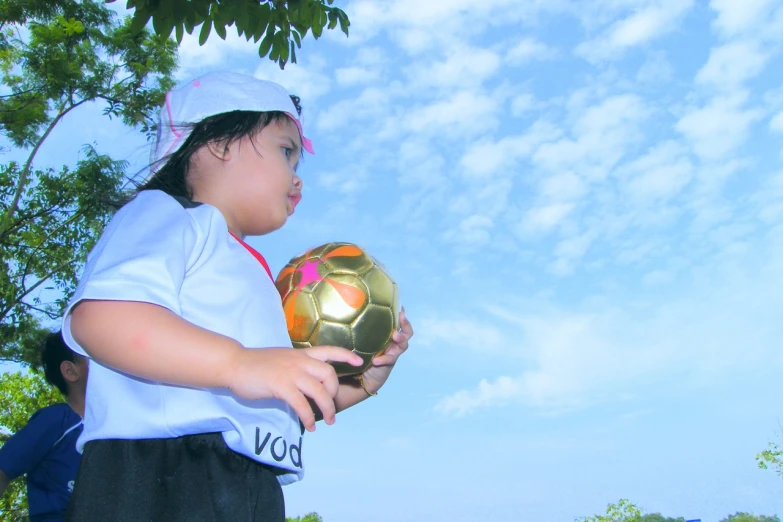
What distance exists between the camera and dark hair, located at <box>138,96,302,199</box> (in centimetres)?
208

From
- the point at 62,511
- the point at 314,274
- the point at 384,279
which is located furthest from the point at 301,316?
the point at 62,511

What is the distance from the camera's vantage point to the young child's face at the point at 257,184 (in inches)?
79.7

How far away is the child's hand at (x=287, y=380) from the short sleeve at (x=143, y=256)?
0.79 feet

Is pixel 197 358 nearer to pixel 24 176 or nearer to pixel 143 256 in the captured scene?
pixel 143 256

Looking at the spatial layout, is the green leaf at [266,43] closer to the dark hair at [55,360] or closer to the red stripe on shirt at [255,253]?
the dark hair at [55,360]

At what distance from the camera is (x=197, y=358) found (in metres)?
1.38

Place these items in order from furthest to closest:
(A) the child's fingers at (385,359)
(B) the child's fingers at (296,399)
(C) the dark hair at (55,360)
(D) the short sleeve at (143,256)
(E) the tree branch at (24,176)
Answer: (E) the tree branch at (24,176)
(C) the dark hair at (55,360)
(A) the child's fingers at (385,359)
(D) the short sleeve at (143,256)
(B) the child's fingers at (296,399)

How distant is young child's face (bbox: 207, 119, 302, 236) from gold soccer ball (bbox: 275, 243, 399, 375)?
329 mm

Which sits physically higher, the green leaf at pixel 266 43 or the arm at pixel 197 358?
the green leaf at pixel 266 43

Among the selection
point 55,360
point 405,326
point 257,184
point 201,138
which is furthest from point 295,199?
point 55,360

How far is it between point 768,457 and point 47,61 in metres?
20.2

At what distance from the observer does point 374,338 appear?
2.36m

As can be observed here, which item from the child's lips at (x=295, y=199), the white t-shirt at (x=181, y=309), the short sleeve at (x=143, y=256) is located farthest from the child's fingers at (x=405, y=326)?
the short sleeve at (x=143, y=256)

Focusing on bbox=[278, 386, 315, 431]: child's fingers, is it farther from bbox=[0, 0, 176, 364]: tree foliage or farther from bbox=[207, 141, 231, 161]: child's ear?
bbox=[0, 0, 176, 364]: tree foliage
